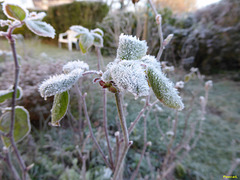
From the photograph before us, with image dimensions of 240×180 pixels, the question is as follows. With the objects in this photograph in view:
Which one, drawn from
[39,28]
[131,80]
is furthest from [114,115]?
[131,80]

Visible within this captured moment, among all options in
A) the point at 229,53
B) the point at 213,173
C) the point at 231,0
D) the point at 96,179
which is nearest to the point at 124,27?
the point at 96,179

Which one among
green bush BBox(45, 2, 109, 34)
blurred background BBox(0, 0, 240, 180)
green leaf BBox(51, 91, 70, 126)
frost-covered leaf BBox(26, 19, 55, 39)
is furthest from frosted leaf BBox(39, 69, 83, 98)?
green bush BBox(45, 2, 109, 34)

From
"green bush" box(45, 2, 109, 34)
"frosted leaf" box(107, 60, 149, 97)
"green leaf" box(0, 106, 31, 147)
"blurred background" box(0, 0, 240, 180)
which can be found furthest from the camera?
"green bush" box(45, 2, 109, 34)

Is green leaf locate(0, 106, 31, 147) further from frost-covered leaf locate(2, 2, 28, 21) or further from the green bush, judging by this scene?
the green bush

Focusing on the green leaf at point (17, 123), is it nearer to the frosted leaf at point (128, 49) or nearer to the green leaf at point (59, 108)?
the green leaf at point (59, 108)

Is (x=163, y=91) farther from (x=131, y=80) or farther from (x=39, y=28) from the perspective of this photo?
(x=39, y=28)

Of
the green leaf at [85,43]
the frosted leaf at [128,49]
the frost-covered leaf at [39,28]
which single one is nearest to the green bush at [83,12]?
the green leaf at [85,43]
